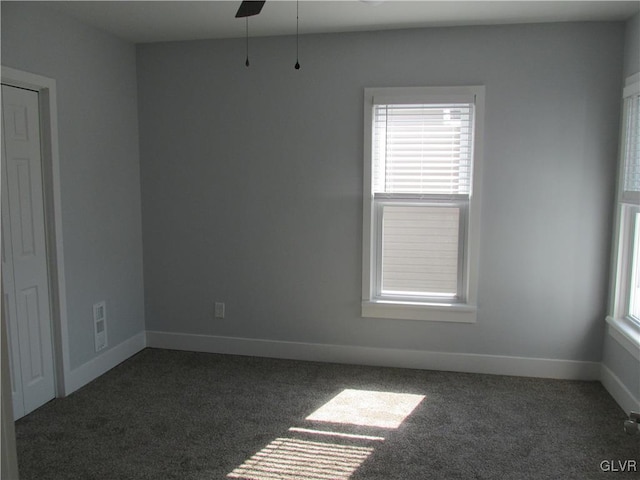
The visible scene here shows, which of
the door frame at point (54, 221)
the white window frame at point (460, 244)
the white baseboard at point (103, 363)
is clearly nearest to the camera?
the door frame at point (54, 221)

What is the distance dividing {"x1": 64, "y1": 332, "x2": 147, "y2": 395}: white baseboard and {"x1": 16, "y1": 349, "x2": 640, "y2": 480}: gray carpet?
0.07m

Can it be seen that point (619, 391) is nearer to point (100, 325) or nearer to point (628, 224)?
point (628, 224)

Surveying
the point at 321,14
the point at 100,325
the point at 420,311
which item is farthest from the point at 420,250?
the point at 100,325

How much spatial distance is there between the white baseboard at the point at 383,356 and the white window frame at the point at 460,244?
300mm

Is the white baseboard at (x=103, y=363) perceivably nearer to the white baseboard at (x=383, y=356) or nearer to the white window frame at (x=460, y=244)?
the white baseboard at (x=383, y=356)

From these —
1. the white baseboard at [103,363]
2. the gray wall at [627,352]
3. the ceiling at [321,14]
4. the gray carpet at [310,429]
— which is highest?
the ceiling at [321,14]

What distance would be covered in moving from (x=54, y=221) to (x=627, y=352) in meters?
3.64

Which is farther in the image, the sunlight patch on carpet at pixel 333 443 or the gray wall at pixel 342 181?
the gray wall at pixel 342 181

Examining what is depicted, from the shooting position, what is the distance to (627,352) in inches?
123

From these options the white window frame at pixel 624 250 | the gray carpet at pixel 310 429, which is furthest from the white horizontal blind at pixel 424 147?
the gray carpet at pixel 310 429

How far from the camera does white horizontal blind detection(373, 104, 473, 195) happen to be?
11.8ft

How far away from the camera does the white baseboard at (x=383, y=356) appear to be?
3.65 meters

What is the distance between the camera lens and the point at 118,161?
3848mm

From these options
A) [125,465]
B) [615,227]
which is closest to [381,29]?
[615,227]
